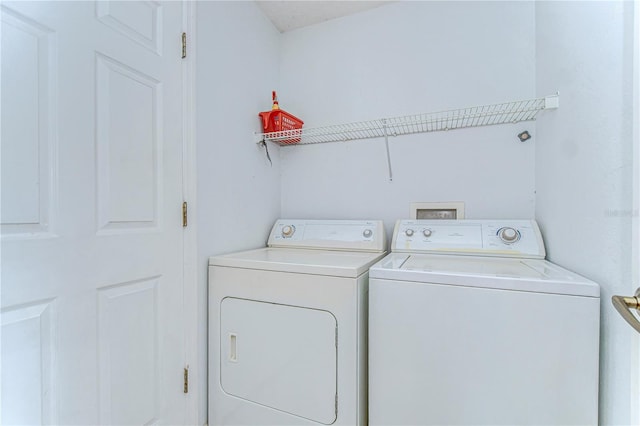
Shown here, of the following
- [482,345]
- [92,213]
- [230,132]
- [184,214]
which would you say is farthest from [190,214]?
[482,345]

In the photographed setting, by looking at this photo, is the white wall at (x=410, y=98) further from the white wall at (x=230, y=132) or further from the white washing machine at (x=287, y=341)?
the white washing machine at (x=287, y=341)

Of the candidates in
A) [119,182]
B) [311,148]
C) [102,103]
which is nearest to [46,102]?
[102,103]

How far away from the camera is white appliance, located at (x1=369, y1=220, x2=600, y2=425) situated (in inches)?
33.1

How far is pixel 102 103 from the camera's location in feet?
3.28

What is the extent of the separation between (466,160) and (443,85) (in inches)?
20.1

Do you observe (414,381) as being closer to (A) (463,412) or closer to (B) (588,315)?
(A) (463,412)

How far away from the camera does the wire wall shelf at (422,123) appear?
1.47 m

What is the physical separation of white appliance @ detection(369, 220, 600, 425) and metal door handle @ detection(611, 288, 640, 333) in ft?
1.00

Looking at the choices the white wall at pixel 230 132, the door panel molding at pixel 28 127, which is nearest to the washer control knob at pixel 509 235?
the white wall at pixel 230 132

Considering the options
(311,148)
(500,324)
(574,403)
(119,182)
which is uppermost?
(311,148)

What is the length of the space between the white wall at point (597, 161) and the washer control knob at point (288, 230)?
145 centimetres

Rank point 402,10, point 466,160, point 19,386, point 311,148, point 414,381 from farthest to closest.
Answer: point 311,148 < point 402,10 < point 466,160 < point 414,381 < point 19,386

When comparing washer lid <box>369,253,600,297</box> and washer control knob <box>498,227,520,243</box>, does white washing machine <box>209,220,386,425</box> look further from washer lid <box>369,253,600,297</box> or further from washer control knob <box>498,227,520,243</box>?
washer control knob <box>498,227,520,243</box>

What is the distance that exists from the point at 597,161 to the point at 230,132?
164 centimetres
